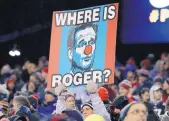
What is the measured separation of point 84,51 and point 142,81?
2.44 m

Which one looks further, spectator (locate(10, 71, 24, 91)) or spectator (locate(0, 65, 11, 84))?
spectator (locate(0, 65, 11, 84))

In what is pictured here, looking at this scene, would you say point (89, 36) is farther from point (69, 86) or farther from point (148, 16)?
point (148, 16)

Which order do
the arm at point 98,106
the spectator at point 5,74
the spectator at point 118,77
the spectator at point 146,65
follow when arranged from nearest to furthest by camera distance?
the arm at point 98,106
the spectator at point 118,77
the spectator at point 146,65
the spectator at point 5,74

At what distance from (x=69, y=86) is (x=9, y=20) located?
21.2ft

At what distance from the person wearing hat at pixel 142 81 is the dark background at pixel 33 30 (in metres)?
2.52

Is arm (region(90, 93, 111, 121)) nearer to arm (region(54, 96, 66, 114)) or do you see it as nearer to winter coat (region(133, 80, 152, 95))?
arm (region(54, 96, 66, 114))

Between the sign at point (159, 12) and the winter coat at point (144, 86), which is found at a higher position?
the sign at point (159, 12)

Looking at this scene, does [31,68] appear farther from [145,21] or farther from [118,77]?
[145,21]

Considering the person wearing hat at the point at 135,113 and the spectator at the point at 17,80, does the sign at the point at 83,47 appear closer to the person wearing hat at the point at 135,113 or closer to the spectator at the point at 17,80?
the person wearing hat at the point at 135,113

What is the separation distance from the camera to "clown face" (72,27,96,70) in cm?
666

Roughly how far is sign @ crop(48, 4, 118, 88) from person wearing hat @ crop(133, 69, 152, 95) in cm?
168

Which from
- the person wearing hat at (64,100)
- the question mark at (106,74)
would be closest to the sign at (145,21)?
the question mark at (106,74)

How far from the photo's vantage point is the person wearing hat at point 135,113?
4566 mm

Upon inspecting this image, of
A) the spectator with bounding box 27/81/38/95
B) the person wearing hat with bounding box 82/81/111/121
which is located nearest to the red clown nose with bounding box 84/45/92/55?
the person wearing hat with bounding box 82/81/111/121
